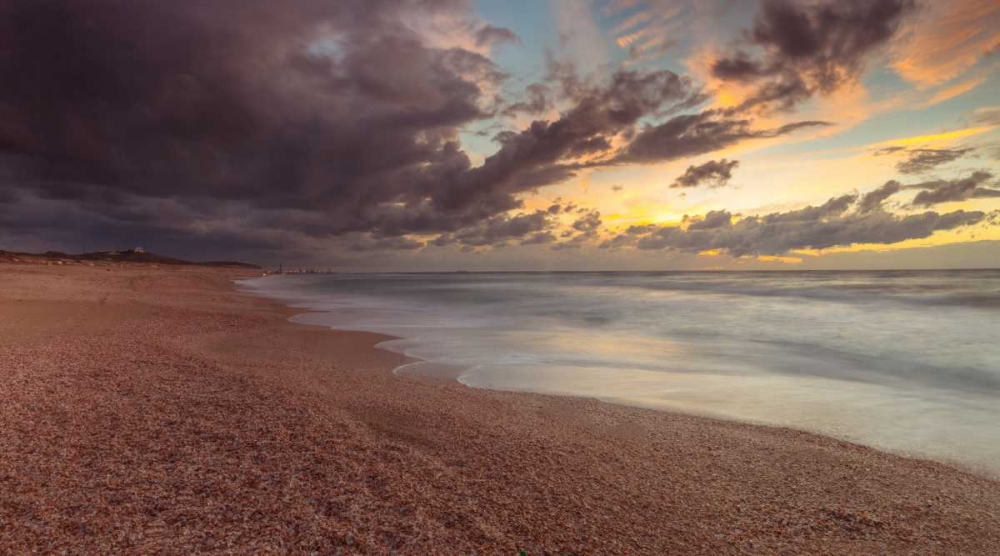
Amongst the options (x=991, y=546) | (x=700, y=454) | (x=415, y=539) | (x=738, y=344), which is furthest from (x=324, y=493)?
(x=738, y=344)

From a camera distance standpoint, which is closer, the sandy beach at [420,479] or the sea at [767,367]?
the sandy beach at [420,479]

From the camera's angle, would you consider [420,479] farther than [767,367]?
Result: No

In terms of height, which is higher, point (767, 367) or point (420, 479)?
point (420, 479)

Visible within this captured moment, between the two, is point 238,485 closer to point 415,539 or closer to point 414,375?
point 415,539

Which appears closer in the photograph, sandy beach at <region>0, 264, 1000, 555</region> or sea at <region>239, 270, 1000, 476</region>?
sandy beach at <region>0, 264, 1000, 555</region>

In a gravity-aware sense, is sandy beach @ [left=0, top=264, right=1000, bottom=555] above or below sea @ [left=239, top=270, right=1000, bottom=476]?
above

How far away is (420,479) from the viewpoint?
3.70 meters

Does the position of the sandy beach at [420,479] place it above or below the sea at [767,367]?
above

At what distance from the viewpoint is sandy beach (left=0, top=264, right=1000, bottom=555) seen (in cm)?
294

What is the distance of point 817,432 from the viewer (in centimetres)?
588

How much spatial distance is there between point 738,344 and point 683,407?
368 inches

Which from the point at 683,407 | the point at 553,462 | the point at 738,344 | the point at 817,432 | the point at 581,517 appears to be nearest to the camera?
the point at 581,517

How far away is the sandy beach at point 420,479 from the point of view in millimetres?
2939

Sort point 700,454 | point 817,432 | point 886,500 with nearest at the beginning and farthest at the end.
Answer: point 886,500, point 700,454, point 817,432
